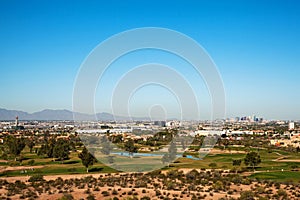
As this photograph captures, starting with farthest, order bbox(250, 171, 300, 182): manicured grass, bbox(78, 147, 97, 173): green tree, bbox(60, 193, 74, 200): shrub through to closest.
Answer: bbox(78, 147, 97, 173): green tree < bbox(250, 171, 300, 182): manicured grass < bbox(60, 193, 74, 200): shrub

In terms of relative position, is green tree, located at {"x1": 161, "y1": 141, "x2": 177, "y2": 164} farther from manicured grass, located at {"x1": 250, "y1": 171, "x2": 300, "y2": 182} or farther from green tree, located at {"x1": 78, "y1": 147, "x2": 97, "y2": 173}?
manicured grass, located at {"x1": 250, "y1": 171, "x2": 300, "y2": 182}

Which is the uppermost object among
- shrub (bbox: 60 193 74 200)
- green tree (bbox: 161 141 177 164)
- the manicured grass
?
green tree (bbox: 161 141 177 164)

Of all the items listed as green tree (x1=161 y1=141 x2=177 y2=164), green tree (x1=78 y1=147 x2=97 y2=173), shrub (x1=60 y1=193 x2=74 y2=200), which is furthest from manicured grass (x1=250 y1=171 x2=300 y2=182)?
shrub (x1=60 y1=193 x2=74 y2=200)

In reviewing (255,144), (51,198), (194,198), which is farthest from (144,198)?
(255,144)

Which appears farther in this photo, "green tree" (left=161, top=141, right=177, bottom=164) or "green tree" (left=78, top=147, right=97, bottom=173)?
"green tree" (left=161, top=141, right=177, bottom=164)

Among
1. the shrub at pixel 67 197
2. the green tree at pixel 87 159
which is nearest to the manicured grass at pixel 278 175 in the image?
the green tree at pixel 87 159

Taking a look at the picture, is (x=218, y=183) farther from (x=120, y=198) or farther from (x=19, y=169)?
(x=19, y=169)

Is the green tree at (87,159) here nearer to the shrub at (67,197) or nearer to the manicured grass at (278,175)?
the shrub at (67,197)

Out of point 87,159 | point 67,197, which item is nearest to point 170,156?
point 87,159

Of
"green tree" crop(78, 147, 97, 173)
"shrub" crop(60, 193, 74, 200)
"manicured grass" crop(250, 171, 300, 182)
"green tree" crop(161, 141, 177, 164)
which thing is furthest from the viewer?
"green tree" crop(161, 141, 177, 164)

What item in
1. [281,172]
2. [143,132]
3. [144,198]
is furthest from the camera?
[143,132]

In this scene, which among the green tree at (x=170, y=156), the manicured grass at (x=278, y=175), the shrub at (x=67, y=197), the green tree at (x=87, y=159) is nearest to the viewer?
the shrub at (x=67, y=197)
